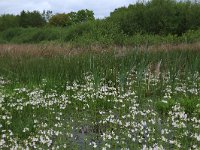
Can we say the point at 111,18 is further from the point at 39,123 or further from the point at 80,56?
the point at 39,123

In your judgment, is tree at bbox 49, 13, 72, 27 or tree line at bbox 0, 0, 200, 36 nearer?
tree line at bbox 0, 0, 200, 36

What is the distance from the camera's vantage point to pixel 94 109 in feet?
31.8

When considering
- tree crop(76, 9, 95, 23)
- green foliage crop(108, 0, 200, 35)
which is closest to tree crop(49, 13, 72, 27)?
tree crop(76, 9, 95, 23)

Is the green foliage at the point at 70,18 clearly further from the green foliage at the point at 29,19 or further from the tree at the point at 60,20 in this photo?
Result: the green foliage at the point at 29,19

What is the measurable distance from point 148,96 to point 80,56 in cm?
572

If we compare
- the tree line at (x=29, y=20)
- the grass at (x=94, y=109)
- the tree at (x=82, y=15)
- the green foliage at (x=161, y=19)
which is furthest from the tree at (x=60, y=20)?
the grass at (x=94, y=109)

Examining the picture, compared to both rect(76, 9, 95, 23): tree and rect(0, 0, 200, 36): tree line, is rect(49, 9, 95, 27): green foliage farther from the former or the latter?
rect(0, 0, 200, 36): tree line

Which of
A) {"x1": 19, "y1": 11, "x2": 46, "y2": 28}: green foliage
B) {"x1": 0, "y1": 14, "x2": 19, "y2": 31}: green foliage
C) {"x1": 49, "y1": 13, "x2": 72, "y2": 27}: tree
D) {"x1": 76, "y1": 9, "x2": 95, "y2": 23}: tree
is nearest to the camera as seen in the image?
{"x1": 76, "y1": 9, "x2": 95, "y2": 23}: tree

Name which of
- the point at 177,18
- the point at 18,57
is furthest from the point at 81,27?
the point at 18,57

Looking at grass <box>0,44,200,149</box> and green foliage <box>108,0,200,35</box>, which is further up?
green foliage <box>108,0,200,35</box>

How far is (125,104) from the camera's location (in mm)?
9633

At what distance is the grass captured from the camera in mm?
7133

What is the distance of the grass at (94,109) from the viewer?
7133mm

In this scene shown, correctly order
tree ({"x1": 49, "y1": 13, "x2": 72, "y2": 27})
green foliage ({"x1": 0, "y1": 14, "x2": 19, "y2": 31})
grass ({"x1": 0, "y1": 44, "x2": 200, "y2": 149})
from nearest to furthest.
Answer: grass ({"x1": 0, "y1": 44, "x2": 200, "y2": 149}) < tree ({"x1": 49, "y1": 13, "x2": 72, "y2": 27}) < green foliage ({"x1": 0, "y1": 14, "x2": 19, "y2": 31})
